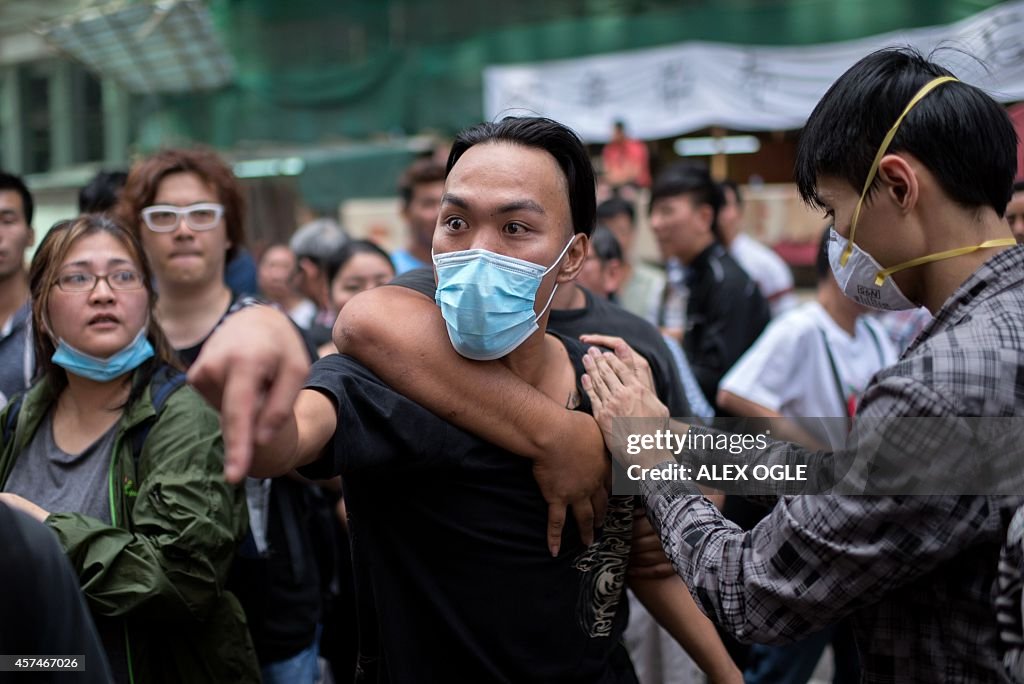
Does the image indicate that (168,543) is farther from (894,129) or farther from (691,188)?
(691,188)

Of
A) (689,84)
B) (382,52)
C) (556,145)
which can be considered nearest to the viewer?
(556,145)

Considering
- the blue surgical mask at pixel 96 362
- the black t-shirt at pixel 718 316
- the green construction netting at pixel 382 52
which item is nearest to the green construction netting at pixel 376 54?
the green construction netting at pixel 382 52

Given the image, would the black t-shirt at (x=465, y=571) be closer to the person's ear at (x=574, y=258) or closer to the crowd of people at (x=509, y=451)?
the crowd of people at (x=509, y=451)

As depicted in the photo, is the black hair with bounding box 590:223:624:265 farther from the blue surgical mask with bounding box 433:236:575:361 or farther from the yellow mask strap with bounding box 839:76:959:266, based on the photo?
the yellow mask strap with bounding box 839:76:959:266

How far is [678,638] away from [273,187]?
36.7 feet

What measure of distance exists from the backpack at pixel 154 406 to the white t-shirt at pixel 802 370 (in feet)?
8.04

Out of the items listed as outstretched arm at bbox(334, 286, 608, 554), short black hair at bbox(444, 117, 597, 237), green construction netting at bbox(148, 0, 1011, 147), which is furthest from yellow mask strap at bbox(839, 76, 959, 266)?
green construction netting at bbox(148, 0, 1011, 147)

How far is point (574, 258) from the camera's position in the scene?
2.24 metres

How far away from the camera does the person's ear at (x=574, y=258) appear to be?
7.22 feet

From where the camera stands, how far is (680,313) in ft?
19.3

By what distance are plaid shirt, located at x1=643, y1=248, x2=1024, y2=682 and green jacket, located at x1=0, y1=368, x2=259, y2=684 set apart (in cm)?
128

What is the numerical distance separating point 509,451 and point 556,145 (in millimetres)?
656

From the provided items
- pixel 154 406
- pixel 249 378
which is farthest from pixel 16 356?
pixel 249 378

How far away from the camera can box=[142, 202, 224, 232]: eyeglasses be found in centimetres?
357
